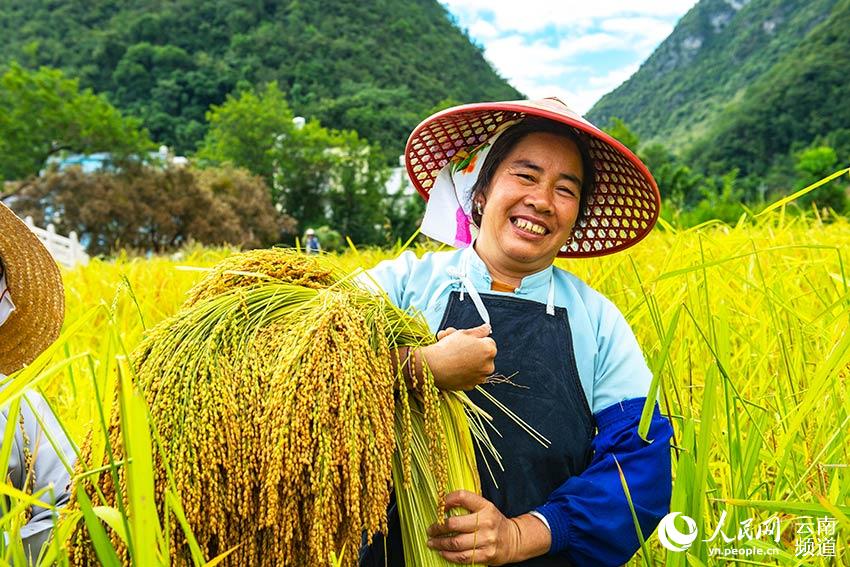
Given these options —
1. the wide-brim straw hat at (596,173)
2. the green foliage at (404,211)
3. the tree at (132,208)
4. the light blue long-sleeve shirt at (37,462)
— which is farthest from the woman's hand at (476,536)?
the green foliage at (404,211)

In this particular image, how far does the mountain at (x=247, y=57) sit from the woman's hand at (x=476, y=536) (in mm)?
40429

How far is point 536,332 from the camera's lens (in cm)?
134

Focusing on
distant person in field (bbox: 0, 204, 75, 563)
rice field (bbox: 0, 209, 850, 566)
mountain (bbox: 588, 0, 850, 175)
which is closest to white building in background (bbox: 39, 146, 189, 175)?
rice field (bbox: 0, 209, 850, 566)

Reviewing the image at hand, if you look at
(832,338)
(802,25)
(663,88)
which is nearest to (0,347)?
(832,338)

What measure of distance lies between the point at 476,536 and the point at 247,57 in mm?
61427

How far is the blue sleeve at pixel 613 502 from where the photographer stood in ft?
3.88

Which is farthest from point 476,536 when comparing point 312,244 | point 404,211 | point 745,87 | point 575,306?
point 745,87

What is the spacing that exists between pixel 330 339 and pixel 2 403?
0.39 meters

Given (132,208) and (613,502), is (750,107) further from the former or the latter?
(613,502)

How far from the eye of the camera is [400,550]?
1246 millimetres

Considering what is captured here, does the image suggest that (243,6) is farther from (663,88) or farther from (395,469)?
(395,469)

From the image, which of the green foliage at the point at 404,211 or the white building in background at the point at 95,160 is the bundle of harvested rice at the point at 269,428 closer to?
the white building in background at the point at 95,160

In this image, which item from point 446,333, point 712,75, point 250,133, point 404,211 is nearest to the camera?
point 446,333

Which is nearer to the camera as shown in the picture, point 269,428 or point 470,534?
point 269,428
